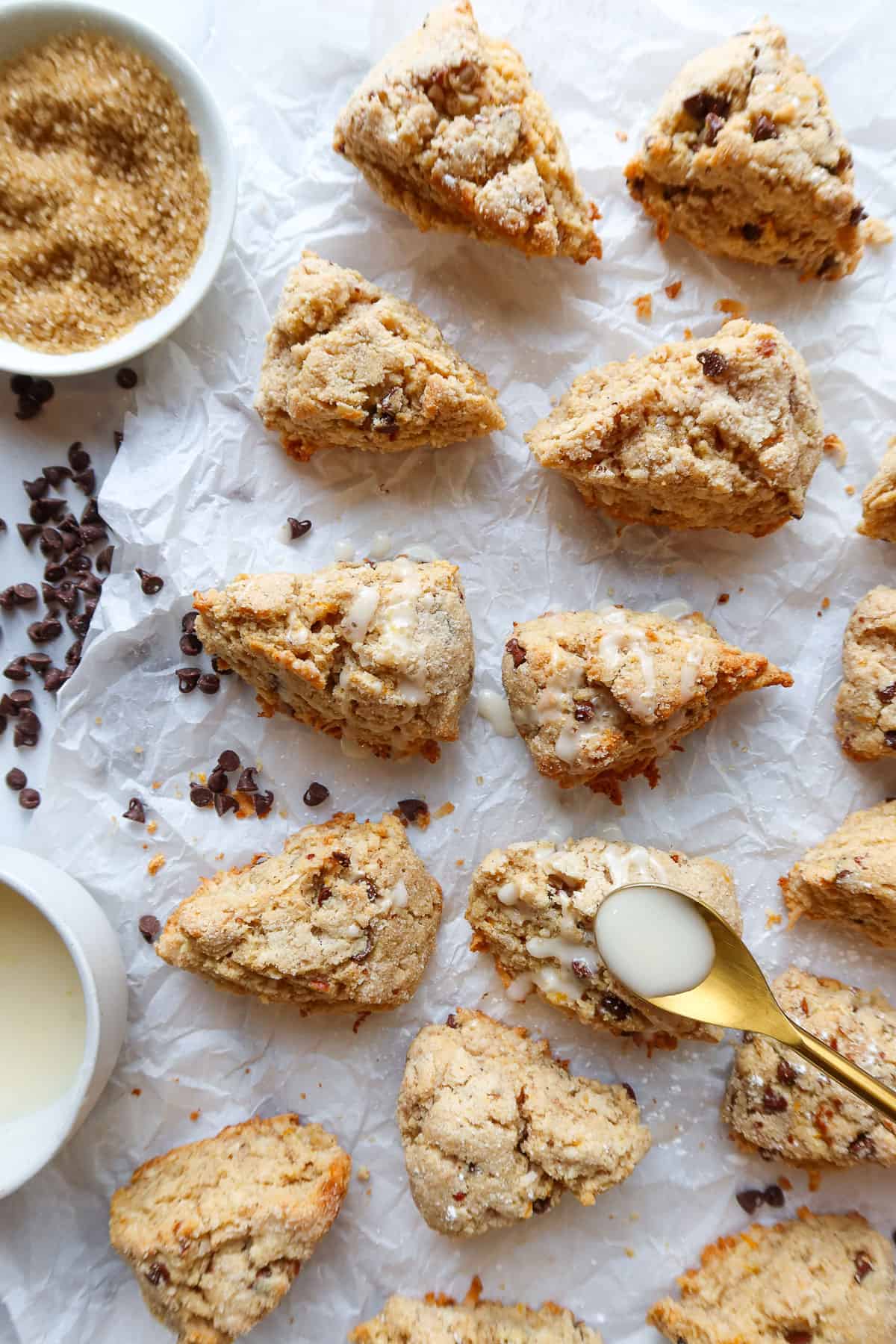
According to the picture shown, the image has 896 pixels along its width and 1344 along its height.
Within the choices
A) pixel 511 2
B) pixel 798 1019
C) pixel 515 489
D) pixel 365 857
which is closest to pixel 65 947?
pixel 365 857

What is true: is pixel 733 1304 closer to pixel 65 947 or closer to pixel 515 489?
pixel 65 947

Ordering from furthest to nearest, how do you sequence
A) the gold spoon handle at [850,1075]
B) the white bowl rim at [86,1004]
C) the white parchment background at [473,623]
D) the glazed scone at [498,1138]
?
the white parchment background at [473,623] → the glazed scone at [498,1138] → the white bowl rim at [86,1004] → the gold spoon handle at [850,1075]

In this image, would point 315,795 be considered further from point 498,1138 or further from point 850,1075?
point 850,1075

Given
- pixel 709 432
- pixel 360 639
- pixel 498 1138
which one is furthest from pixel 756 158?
pixel 498 1138

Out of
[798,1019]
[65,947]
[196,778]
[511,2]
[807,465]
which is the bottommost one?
[65,947]

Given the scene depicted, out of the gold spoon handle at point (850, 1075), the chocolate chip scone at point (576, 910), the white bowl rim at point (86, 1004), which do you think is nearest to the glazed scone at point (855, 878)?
the chocolate chip scone at point (576, 910)

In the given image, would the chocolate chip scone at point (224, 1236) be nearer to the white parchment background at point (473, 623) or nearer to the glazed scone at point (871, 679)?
the white parchment background at point (473, 623)

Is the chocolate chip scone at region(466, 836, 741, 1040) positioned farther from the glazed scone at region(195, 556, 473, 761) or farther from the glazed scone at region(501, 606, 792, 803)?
the glazed scone at region(195, 556, 473, 761)
